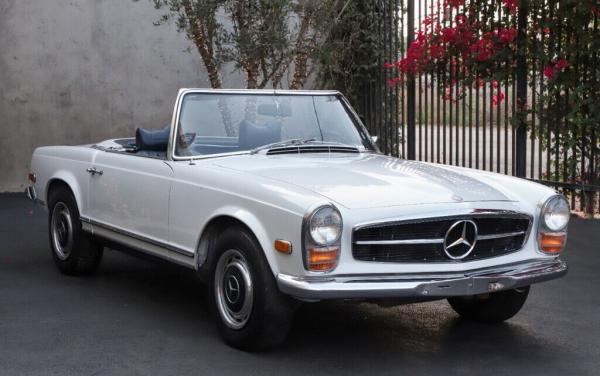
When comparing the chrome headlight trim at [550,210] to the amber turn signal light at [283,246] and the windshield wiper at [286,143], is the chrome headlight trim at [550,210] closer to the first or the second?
the amber turn signal light at [283,246]

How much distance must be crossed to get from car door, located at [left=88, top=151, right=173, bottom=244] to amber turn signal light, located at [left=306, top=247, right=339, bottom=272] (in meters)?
1.46

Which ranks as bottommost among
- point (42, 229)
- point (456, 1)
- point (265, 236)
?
point (42, 229)

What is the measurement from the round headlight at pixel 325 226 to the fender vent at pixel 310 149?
143cm

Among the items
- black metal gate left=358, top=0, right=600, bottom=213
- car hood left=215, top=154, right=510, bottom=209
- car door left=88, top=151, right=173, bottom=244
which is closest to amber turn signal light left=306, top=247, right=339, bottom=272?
car hood left=215, top=154, right=510, bottom=209

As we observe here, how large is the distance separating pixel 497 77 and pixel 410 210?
6.18 metres

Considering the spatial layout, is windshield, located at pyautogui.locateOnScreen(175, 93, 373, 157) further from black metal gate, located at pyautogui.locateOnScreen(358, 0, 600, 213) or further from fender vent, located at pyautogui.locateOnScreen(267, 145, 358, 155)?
black metal gate, located at pyautogui.locateOnScreen(358, 0, 600, 213)

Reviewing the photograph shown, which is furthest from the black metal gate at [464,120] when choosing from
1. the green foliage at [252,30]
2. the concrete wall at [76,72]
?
the concrete wall at [76,72]

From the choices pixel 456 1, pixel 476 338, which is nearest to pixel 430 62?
pixel 456 1

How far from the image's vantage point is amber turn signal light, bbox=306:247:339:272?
195 inches

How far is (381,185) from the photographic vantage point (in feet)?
17.8

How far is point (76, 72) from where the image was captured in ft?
43.9

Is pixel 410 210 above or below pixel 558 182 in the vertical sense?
above

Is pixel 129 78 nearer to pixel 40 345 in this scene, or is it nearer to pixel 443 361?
pixel 40 345

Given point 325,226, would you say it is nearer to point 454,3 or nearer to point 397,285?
point 397,285
